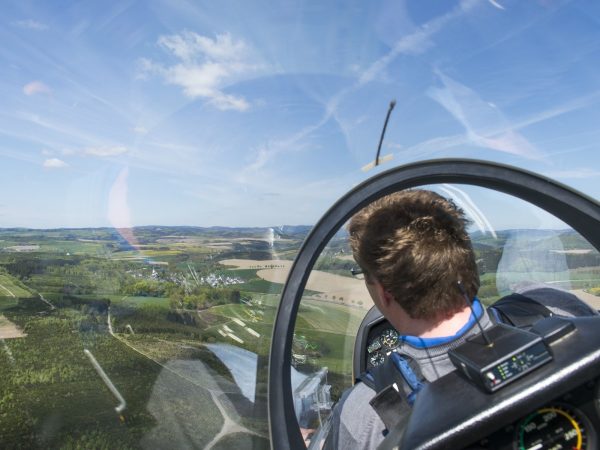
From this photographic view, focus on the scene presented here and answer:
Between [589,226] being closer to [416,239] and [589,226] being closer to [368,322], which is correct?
[416,239]

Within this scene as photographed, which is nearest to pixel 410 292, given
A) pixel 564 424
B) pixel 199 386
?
pixel 564 424

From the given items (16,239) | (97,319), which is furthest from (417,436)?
(16,239)

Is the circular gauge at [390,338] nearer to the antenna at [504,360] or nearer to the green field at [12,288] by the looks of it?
the antenna at [504,360]

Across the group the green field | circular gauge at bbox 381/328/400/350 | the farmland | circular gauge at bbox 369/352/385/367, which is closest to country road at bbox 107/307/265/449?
the farmland

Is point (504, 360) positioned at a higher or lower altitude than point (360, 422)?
higher

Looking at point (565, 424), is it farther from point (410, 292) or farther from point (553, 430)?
point (410, 292)

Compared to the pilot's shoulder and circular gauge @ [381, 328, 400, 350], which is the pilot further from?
circular gauge @ [381, 328, 400, 350]
